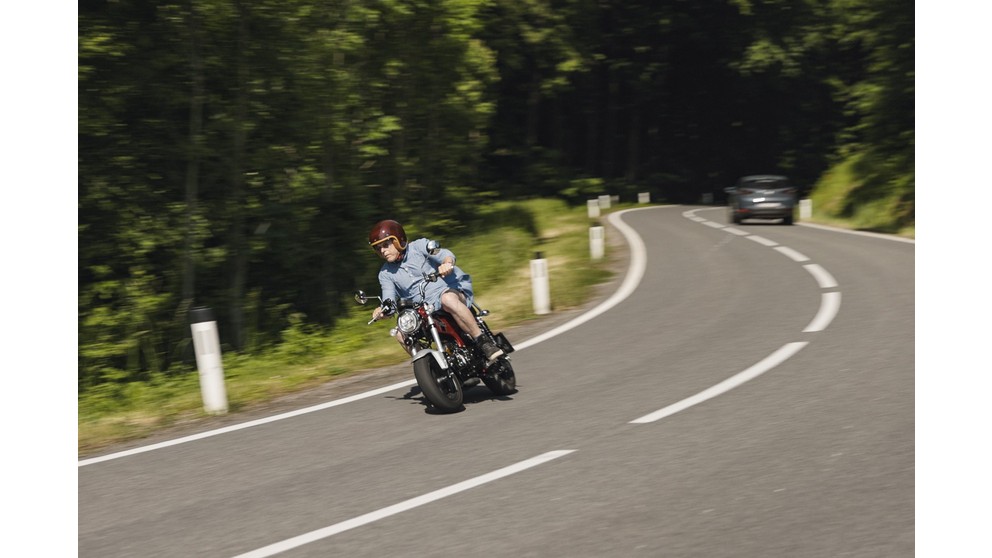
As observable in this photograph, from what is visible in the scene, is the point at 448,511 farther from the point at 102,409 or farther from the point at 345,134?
the point at 345,134

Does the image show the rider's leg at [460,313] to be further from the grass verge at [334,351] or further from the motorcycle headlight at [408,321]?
the grass verge at [334,351]

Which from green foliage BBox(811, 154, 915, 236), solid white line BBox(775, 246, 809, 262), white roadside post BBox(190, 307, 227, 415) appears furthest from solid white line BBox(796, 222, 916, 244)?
white roadside post BBox(190, 307, 227, 415)

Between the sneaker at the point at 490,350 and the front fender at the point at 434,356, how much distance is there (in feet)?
1.42

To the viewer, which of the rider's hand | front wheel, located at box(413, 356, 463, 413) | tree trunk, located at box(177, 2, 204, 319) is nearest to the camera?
front wheel, located at box(413, 356, 463, 413)

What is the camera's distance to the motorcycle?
26.1ft

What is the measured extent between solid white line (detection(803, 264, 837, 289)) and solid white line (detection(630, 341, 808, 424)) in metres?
5.11

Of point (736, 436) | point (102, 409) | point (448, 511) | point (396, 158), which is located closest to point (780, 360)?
point (736, 436)

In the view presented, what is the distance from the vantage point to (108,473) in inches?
280

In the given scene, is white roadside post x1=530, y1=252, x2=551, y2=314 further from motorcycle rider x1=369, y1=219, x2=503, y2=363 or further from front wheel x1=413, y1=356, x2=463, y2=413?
front wheel x1=413, y1=356, x2=463, y2=413

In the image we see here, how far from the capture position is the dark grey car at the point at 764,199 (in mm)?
30359

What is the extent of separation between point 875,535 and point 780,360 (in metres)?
4.80

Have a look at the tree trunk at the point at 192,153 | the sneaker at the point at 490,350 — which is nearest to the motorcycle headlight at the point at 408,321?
the sneaker at the point at 490,350

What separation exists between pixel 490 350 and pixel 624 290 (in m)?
7.95

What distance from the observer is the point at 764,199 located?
3036 cm
